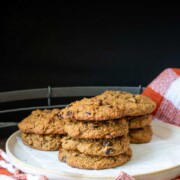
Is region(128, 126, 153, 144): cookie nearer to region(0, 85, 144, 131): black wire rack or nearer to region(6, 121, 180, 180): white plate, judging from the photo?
region(6, 121, 180, 180): white plate

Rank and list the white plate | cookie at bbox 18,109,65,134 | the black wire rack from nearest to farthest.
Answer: the white plate, cookie at bbox 18,109,65,134, the black wire rack

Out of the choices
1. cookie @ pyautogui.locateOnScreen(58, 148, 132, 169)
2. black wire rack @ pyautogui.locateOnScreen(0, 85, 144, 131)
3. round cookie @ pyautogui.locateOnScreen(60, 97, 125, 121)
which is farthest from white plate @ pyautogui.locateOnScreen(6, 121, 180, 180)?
black wire rack @ pyautogui.locateOnScreen(0, 85, 144, 131)

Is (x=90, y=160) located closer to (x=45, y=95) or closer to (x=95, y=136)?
(x=95, y=136)

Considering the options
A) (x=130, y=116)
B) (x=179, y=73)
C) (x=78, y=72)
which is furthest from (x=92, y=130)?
(x=78, y=72)

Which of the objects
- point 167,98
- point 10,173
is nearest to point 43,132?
point 10,173

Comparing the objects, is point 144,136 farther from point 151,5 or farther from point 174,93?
point 151,5
